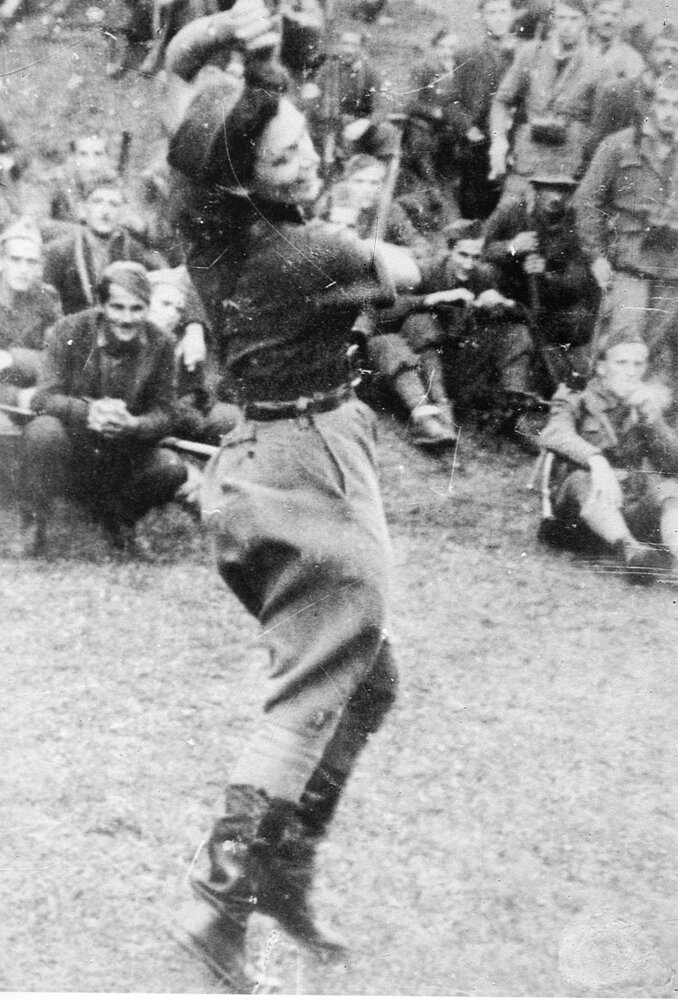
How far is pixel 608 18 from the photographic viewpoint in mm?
2453

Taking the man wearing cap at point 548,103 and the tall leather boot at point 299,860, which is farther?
the tall leather boot at point 299,860

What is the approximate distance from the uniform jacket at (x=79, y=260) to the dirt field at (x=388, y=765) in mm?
611

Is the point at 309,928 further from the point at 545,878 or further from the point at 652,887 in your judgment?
the point at 652,887

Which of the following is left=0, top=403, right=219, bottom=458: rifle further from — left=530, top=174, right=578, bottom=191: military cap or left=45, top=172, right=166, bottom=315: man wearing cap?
left=530, top=174, right=578, bottom=191: military cap

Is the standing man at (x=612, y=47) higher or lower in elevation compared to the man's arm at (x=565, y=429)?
higher

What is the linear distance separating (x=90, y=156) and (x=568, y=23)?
4.19ft

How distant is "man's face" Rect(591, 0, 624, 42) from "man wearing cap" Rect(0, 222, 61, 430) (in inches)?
61.2

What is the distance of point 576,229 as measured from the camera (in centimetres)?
253

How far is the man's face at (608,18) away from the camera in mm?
2447

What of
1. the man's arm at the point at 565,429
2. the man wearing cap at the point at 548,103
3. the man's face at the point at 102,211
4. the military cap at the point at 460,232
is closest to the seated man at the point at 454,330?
the military cap at the point at 460,232

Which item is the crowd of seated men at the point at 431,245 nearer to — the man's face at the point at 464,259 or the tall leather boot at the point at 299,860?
the man's face at the point at 464,259

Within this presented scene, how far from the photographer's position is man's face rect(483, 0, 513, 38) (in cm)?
244

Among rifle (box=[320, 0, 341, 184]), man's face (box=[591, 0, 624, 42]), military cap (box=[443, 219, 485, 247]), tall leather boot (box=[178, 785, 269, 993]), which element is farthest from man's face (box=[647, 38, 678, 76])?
tall leather boot (box=[178, 785, 269, 993])

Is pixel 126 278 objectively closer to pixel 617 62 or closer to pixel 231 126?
pixel 231 126
